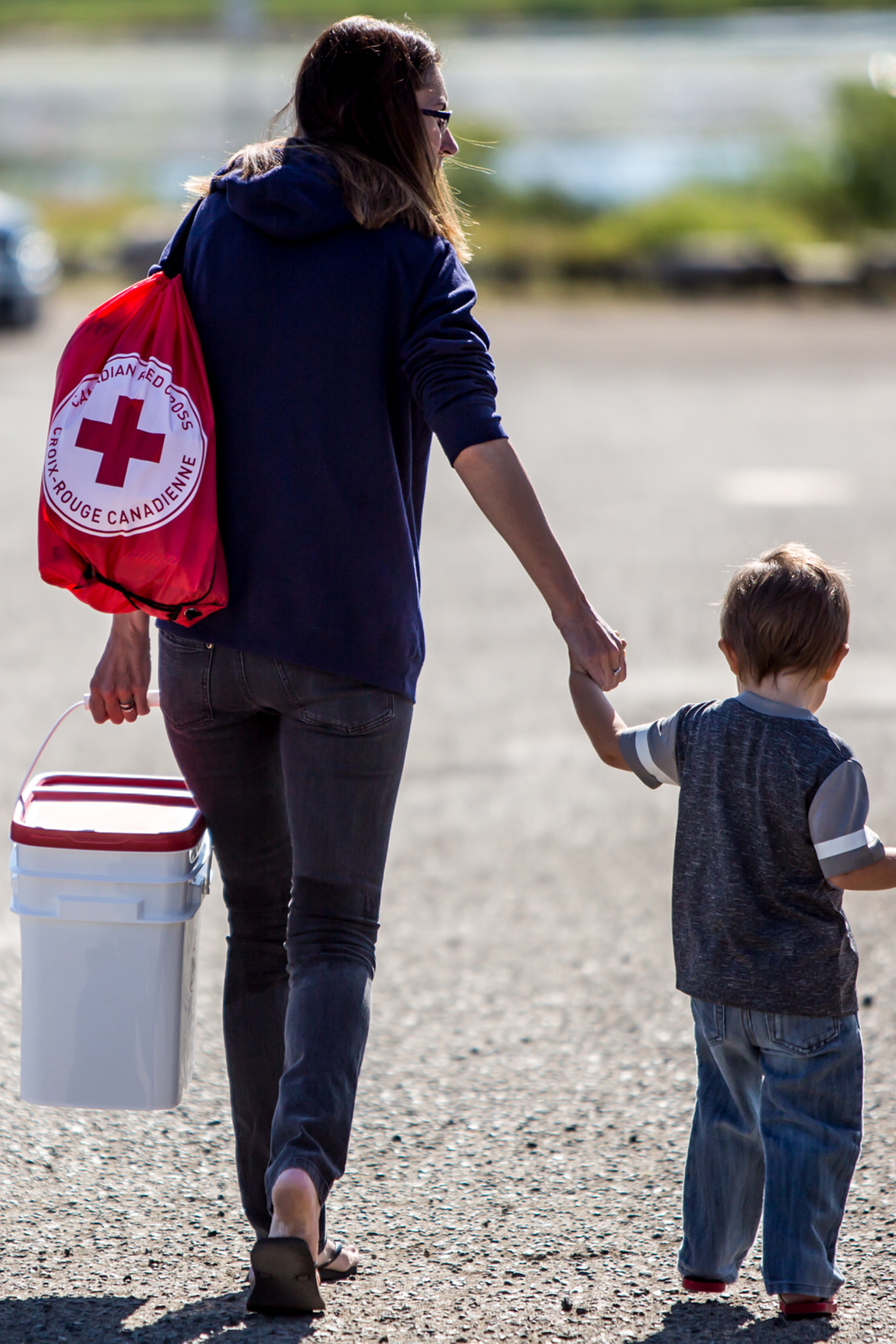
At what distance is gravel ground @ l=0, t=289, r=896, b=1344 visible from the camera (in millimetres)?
2609

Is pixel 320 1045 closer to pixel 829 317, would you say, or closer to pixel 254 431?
pixel 254 431

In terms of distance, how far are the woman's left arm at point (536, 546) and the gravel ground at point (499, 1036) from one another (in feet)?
3.23

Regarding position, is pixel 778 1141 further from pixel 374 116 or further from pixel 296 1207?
pixel 374 116

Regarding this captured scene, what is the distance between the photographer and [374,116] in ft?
8.18

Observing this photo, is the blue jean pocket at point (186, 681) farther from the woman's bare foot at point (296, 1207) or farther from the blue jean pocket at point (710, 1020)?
the blue jean pocket at point (710, 1020)

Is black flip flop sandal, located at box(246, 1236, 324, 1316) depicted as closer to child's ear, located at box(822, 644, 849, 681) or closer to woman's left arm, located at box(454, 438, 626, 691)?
woman's left arm, located at box(454, 438, 626, 691)

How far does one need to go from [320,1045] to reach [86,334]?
1115 millimetres

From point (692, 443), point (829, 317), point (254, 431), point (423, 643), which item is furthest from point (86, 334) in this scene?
point (829, 317)

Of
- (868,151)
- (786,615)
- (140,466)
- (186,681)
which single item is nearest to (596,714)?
(786,615)

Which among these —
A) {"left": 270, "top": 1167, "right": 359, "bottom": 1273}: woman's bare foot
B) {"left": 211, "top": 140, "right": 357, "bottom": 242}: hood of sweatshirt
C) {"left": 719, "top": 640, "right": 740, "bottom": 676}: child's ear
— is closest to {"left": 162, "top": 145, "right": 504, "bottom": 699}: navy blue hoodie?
{"left": 211, "top": 140, "right": 357, "bottom": 242}: hood of sweatshirt

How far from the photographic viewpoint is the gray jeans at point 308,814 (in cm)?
247

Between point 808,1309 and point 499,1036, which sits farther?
point 499,1036

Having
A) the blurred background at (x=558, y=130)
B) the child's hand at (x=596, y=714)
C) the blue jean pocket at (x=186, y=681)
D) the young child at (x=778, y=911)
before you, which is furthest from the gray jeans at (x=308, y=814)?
the blurred background at (x=558, y=130)

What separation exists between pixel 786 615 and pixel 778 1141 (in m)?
0.78
